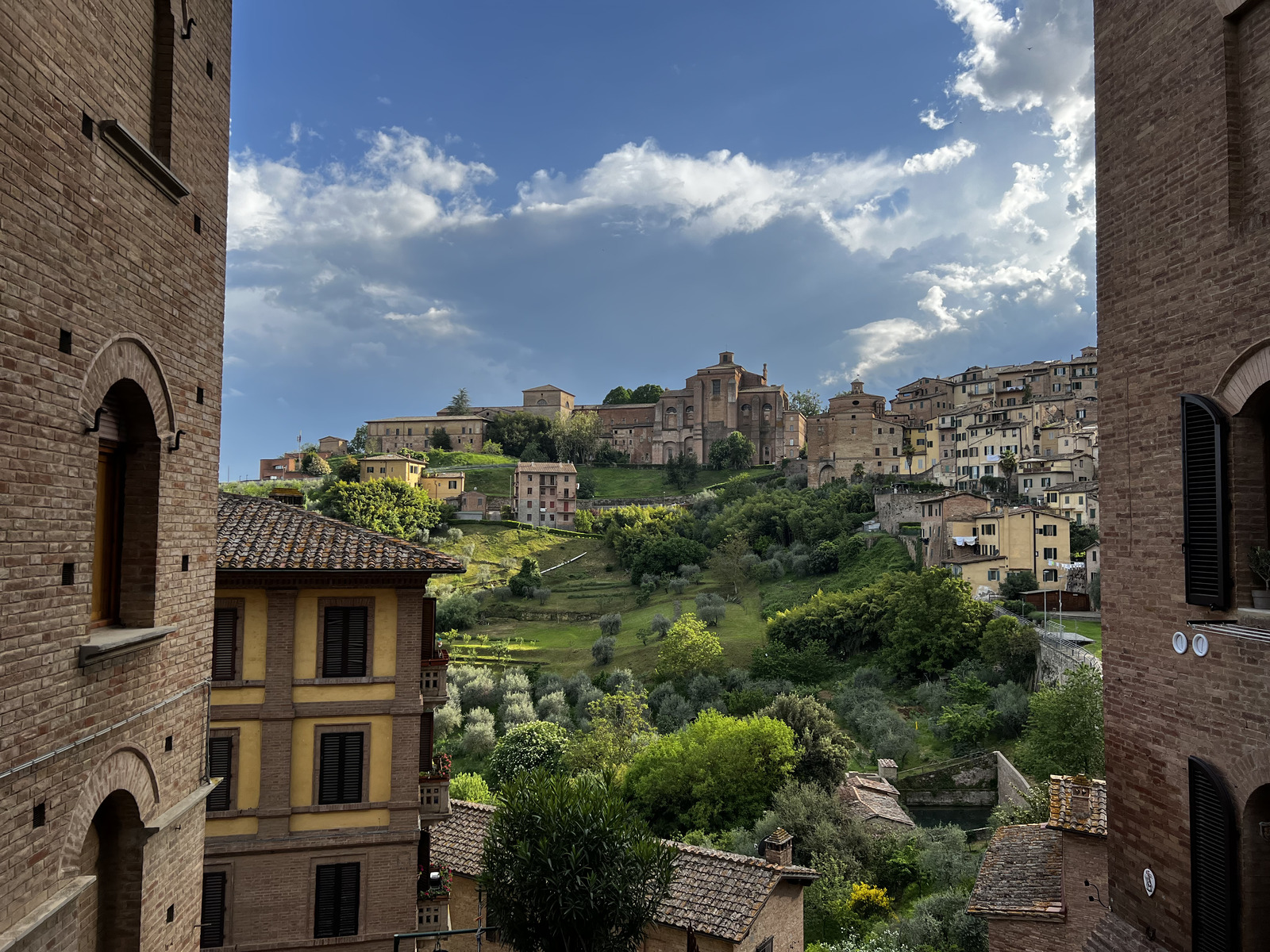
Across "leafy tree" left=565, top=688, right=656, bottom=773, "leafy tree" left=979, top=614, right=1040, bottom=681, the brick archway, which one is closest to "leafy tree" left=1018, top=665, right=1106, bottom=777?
"leafy tree" left=979, top=614, right=1040, bottom=681

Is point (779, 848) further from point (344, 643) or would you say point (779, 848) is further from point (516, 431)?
point (516, 431)

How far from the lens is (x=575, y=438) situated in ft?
369

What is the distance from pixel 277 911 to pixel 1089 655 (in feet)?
98.5

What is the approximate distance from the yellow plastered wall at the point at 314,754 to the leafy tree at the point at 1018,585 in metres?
43.2

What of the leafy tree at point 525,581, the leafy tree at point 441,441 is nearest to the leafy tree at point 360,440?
the leafy tree at point 441,441

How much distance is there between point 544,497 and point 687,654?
50.0 metres

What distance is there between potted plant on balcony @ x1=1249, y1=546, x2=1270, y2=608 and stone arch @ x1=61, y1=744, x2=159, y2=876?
Result: 26.9 feet

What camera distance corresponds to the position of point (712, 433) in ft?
364

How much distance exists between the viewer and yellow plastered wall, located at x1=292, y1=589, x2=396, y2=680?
1317 centimetres

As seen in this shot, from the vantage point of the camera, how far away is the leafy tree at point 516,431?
11181 cm

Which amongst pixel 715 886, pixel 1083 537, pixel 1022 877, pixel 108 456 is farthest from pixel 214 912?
pixel 1083 537

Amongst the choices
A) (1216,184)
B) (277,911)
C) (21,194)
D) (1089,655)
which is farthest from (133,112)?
(1089,655)

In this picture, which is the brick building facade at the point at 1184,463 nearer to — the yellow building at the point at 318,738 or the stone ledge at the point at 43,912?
the stone ledge at the point at 43,912

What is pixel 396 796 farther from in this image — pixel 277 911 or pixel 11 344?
pixel 11 344
